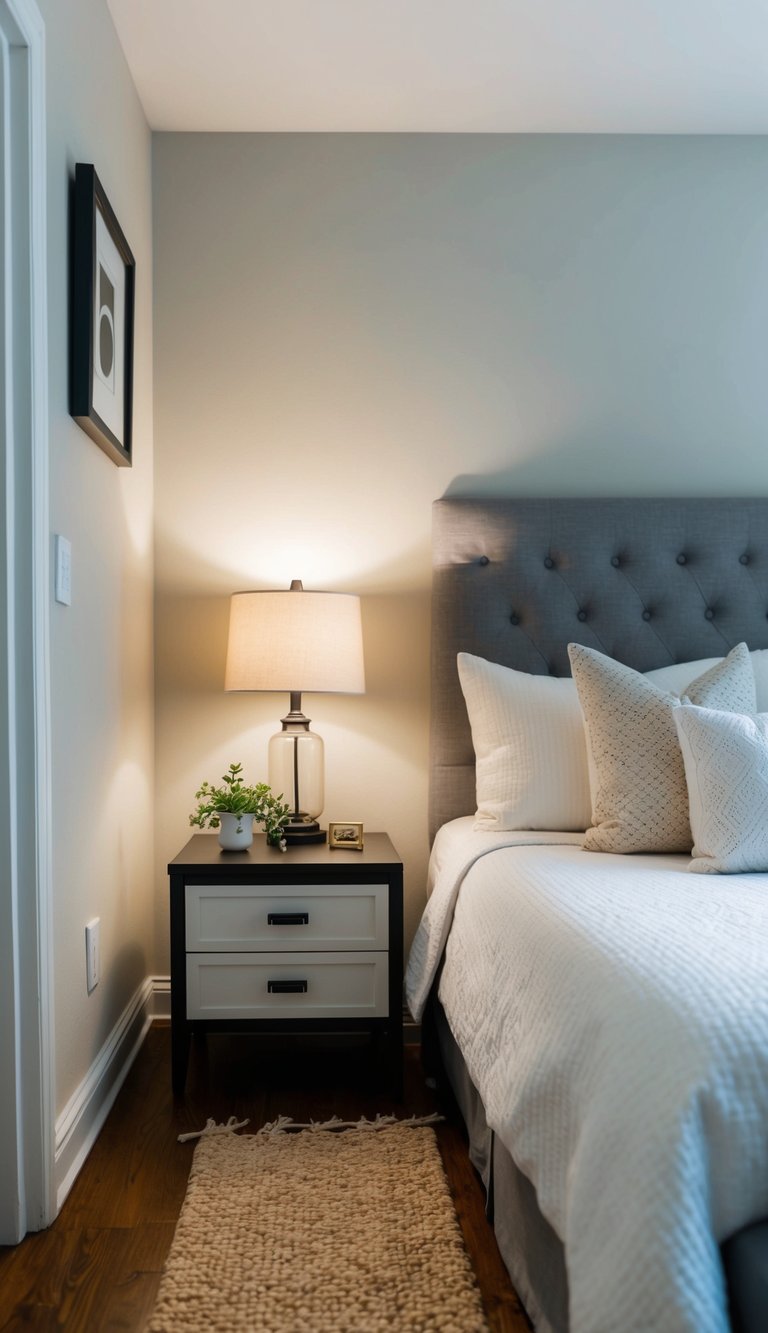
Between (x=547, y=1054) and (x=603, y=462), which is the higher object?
(x=603, y=462)

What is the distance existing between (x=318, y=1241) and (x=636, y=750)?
3.68ft

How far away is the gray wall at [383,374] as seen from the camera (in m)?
2.85

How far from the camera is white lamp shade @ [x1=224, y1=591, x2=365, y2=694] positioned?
8.23ft

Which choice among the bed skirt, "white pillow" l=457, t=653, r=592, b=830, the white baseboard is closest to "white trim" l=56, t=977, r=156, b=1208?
the white baseboard

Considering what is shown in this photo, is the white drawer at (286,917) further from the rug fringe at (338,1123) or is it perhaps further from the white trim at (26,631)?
the white trim at (26,631)

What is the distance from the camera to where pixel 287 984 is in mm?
2359

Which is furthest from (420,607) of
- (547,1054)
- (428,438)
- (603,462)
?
(547,1054)

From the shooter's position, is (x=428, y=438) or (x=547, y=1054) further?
(x=428, y=438)

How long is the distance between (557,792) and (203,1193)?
1142 millimetres

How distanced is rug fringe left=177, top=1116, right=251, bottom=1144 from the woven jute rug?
2 cm

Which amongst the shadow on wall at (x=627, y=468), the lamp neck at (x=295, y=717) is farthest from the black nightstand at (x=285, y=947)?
the shadow on wall at (x=627, y=468)

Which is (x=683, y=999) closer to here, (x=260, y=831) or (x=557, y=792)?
A: (x=557, y=792)

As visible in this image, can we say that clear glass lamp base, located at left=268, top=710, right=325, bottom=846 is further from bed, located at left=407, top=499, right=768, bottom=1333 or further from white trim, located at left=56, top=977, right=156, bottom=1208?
white trim, located at left=56, top=977, right=156, bottom=1208

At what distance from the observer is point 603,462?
291cm
